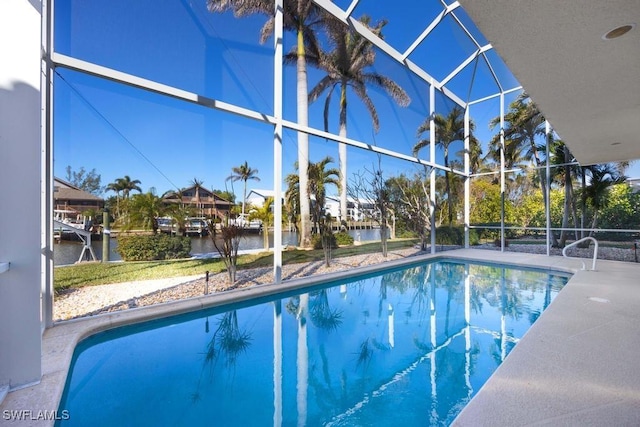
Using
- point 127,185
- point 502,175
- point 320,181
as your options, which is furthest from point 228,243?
point 502,175

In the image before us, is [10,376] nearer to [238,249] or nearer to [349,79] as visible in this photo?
[238,249]

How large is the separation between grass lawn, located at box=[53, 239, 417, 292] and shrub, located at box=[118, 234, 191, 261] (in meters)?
0.12

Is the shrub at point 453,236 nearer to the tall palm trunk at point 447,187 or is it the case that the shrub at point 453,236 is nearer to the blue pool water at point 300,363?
the tall palm trunk at point 447,187

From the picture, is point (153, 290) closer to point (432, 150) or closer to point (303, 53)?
point (303, 53)

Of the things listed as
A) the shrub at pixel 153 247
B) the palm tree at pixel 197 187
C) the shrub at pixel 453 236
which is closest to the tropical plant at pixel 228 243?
the palm tree at pixel 197 187

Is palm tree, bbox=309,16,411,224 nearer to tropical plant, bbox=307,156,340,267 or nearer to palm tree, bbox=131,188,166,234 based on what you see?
tropical plant, bbox=307,156,340,267

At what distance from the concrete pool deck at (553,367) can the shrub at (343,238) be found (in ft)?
14.9

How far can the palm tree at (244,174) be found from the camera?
6.18 meters

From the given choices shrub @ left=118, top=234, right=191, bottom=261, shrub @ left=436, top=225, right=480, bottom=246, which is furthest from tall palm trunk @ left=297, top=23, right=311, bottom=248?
shrub @ left=436, top=225, right=480, bottom=246

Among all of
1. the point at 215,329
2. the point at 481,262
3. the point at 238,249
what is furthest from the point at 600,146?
the point at 215,329

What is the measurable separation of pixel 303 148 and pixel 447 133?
581 cm

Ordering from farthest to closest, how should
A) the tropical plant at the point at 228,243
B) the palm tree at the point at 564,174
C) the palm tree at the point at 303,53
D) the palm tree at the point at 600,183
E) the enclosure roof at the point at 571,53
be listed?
the palm tree at the point at 564,174 < the palm tree at the point at 600,183 < the palm tree at the point at 303,53 < the tropical plant at the point at 228,243 < the enclosure roof at the point at 571,53

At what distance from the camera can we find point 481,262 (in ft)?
28.7

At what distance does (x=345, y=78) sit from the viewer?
997 centimetres
